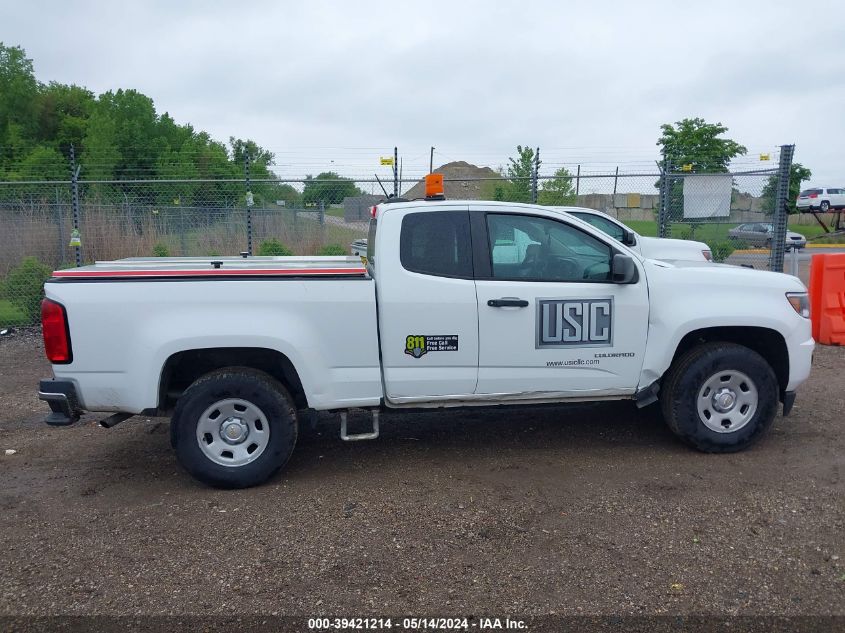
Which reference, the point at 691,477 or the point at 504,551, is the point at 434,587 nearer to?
the point at 504,551

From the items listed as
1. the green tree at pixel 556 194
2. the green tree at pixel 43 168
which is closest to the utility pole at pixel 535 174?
the green tree at pixel 556 194

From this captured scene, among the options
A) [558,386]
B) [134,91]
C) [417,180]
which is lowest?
[558,386]

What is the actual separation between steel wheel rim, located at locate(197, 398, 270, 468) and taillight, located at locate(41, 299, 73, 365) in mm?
991

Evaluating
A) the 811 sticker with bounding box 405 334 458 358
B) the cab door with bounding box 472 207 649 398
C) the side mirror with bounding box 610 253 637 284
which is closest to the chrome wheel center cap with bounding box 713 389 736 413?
the cab door with bounding box 472 207 649 398

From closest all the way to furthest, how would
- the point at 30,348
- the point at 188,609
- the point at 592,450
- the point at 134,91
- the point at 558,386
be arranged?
the point at 188,609 < the point at 558,386 < the point at 592,450 < the point at 30,348 < the point at 134,91

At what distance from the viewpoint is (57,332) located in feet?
15.4

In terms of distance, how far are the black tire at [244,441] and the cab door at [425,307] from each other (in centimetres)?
75

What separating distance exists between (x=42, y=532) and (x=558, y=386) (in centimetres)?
348

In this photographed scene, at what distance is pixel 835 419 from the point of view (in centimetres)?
635

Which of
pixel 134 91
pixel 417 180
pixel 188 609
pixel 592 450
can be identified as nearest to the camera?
pixel 188 609

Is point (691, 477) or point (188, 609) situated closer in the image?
point (188, 609)

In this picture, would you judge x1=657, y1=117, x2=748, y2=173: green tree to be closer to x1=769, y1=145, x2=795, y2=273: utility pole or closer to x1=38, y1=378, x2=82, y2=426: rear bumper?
x1=769, y1=145, x2=795, y2=273: utility pole

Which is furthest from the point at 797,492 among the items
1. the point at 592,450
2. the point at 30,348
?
the point at 30,348

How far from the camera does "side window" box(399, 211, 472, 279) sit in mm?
5094
